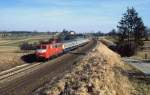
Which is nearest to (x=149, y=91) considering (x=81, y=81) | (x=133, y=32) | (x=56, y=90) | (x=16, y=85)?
(x=81, y=81)

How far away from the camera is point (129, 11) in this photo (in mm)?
123438

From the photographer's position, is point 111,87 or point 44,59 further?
point 44,59

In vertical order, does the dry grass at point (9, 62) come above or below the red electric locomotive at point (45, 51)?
below

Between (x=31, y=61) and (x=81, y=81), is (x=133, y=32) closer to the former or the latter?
(x=31, y=61)

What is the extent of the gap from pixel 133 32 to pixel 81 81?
10480cm

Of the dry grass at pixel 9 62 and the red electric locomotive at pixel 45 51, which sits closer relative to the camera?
the dry grass at pixel 9 62

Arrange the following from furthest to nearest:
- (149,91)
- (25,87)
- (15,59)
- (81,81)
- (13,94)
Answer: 1. (15,59)
2. (25,87)
3. (13,94)
4. (149,91)
5. (81,81)

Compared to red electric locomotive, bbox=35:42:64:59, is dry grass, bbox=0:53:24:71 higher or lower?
lower

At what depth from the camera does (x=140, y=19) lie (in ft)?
394

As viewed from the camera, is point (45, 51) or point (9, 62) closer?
point (9, 62)

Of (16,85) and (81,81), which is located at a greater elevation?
(81,81)

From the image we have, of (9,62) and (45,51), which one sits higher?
(45,51)

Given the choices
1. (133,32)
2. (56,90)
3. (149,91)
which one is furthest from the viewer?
(133,32)

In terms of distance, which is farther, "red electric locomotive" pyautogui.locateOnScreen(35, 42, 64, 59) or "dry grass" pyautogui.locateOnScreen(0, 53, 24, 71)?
"red electric locomotive" pyautogui.locateOnScreen(35, 42, 64, 59)
